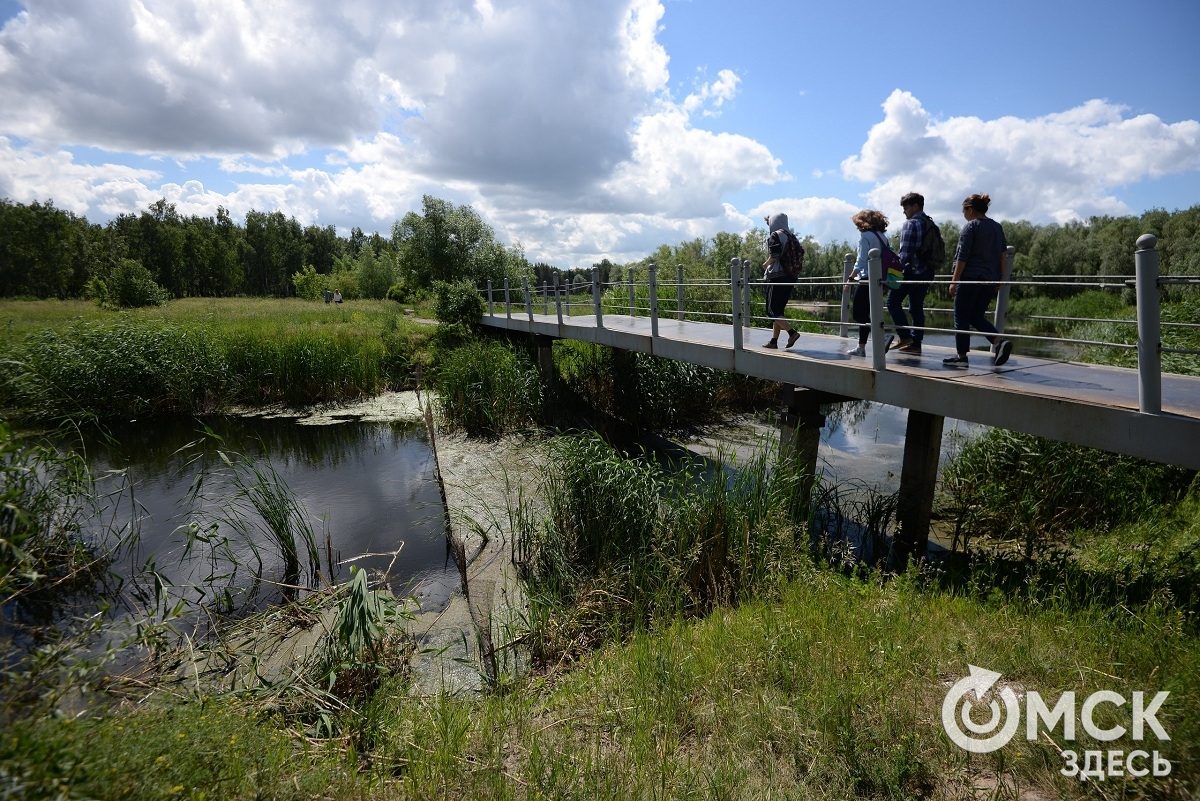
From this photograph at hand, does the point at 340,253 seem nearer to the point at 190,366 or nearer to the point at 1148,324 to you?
the point at 190,366

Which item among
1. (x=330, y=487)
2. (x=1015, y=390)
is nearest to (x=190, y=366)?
(x=330, y=487)

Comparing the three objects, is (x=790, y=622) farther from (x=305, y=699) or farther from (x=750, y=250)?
(x=750, y=250)

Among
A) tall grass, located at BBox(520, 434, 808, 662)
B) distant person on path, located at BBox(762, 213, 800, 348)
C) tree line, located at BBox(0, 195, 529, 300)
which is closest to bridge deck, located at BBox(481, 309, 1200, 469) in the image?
distant person on path, located at BBox(762, 213, 800, 348)

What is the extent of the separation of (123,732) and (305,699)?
1.81 m

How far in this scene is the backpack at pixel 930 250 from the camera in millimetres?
6258

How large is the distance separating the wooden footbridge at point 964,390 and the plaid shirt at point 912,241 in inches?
27.2

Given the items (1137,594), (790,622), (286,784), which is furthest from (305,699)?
(1137,594)

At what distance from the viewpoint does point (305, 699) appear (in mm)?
4555

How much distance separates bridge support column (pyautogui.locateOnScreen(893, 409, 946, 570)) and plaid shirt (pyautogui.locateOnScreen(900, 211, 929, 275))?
6.34 ft

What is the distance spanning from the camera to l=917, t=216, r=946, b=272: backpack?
6258 mm

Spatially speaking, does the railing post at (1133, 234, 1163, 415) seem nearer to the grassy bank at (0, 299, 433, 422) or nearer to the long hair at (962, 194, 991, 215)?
the long hair at (962, 194, 991, 215)

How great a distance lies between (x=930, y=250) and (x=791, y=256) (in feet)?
5.43

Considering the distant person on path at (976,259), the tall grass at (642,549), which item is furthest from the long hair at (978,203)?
the tall grass at (642,549)

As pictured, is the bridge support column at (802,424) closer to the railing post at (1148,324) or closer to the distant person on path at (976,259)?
the distant person on path at (976,259)
